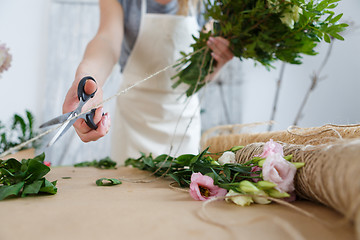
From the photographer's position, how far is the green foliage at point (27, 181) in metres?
0.39

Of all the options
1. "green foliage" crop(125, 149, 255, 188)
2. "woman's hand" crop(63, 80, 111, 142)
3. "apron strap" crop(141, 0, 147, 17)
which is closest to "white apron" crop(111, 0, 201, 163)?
"apron strap" crop(141, 0, 147, 17)

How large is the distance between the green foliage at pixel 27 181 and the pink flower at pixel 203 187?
0.19m

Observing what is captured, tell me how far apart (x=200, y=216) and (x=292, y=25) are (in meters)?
0.54

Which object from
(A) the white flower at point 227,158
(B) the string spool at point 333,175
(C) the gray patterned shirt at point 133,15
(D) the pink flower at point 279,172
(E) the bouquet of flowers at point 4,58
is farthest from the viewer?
(C) the gray patterned shirt at point 133,15

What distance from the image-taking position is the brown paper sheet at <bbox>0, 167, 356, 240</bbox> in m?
0.26

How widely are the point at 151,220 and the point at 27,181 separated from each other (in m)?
A: 0.23

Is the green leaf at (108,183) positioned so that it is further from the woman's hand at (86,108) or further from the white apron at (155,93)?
the white apron at (155,93)

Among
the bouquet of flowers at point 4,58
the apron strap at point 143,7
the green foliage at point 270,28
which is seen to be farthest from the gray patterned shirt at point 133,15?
the bouquet of flowers at point 4,58

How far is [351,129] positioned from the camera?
48 cm

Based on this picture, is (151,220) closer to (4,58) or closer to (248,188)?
(248,188)

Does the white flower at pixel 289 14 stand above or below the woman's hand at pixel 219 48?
above

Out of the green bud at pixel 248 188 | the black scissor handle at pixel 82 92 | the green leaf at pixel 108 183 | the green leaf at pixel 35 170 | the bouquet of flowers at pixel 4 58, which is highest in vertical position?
the bouquet of flowers at pixel 4 58

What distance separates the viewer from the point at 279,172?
1.22 feet

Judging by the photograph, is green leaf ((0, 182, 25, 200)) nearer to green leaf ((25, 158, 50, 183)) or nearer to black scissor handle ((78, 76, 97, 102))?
green leaf ((25, 158, 50, 183))
